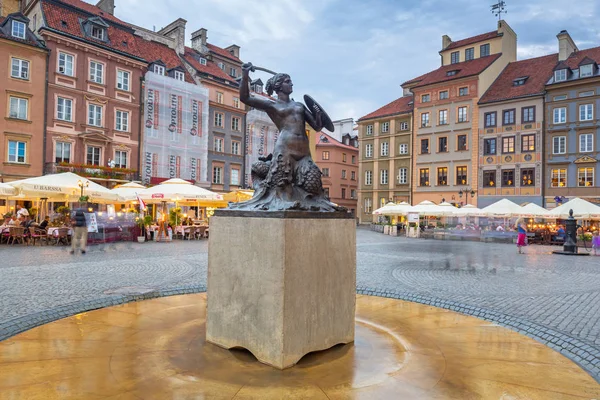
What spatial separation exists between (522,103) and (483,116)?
11.2ft

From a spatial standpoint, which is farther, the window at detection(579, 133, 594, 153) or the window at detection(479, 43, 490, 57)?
the window at detection(479, 43, 490, 57)

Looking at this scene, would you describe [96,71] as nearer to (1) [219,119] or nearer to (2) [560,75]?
(1) [219,119]

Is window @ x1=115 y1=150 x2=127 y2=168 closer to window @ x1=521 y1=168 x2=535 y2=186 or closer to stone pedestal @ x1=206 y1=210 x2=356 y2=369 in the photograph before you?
stone pedestal @ x1=206 y1=210 x2=356 y2=369

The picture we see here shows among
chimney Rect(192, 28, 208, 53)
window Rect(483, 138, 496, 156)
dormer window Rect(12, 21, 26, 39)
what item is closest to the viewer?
dormer window Rect(12, 21, 26, 39)

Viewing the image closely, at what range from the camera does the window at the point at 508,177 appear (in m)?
36.6

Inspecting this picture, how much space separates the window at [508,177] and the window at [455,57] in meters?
13.7

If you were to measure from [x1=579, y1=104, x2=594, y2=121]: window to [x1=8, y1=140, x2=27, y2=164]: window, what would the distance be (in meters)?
41.0

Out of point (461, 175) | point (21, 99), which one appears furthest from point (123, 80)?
point (461, 175)

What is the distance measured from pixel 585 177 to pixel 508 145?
Answer: 6.48 meters

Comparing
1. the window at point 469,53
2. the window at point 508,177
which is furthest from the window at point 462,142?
the window at point 469,53

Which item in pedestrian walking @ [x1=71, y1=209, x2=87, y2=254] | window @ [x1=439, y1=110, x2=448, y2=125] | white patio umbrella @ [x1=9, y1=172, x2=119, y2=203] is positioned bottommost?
pedestrian walking @ [x1=71, y1=209, x2=87, y2=254]

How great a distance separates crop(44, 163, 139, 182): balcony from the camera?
2775 cm

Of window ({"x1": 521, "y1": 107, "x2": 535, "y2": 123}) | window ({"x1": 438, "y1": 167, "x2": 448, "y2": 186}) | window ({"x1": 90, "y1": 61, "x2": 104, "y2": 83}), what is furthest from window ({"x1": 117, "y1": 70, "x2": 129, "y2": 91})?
window ({"x1": 521, "y1": 107, "x2": 535, "y2": 123})

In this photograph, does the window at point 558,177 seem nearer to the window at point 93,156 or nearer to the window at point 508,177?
the window at point 508,177
